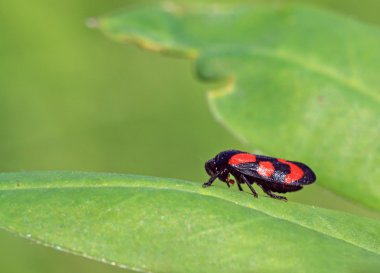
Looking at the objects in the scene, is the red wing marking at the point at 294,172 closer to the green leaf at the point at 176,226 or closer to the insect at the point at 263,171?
the insect at the point at 263,171

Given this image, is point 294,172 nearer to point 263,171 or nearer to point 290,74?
point 263,171

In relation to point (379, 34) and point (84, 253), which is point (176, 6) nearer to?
point (379, 34)

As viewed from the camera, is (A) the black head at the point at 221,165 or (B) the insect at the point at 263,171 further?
(A) the black head at the point at 221,165

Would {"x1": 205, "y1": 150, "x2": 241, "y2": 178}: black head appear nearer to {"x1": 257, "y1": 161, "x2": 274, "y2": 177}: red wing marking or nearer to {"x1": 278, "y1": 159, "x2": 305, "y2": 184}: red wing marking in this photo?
{"x1": 257, "y1": 161, "x2": 274, "y2": 177}: red wing marking

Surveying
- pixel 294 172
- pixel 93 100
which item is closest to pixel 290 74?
pixel 294 172

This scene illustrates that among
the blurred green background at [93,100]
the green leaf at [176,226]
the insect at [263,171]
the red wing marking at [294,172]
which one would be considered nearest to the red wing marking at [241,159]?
the insect at [263,171]

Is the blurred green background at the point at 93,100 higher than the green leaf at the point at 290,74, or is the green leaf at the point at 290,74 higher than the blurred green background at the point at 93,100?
the green leaf at the point at 290,74

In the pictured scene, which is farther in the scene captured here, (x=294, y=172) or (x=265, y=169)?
(x=265, y=169)
